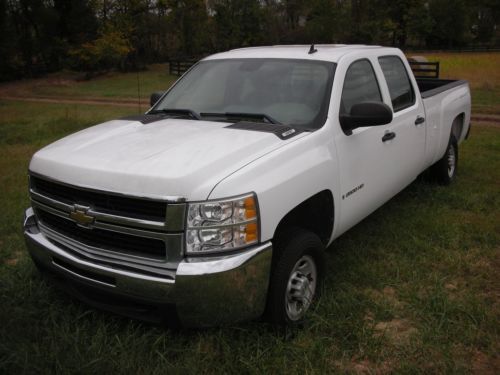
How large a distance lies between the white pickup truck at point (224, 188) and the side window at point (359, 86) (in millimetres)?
15

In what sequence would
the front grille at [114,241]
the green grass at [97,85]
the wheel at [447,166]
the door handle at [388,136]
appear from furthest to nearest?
the green grass at [97,85] → the wheel at [447,166] → the door handle at [388,136] → the front grille at [114,241]

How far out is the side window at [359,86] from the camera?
13.1 feet

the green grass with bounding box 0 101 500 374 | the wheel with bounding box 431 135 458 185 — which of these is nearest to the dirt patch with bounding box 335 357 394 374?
the green grass with bounding box 0 101 500 374

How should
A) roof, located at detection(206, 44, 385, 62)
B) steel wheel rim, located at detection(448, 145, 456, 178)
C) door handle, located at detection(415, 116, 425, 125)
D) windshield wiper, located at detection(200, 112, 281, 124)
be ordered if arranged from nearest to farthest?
windshield wiper, located at detection(200, 112, 281, 124) < roof, located at detection(206, 44, 385, 62) < door handle, located at detection(415, 116, 425, 125) < steel wheel rim, located at detection(448, 145, 456, 178)

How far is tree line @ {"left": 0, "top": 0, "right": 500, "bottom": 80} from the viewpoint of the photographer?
130ft

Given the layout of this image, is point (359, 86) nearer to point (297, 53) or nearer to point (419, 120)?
point (297, 53)

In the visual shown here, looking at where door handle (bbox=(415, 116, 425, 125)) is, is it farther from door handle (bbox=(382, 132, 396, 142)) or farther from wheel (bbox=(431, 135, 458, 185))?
wheel (bbox=(431, 135, 458, 185))

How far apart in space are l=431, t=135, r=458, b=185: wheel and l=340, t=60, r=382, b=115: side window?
218cm

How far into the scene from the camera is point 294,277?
329 cm

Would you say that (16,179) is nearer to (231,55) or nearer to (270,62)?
(231,55)

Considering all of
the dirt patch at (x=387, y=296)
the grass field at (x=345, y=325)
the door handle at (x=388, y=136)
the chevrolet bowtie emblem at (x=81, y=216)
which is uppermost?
the door handle at (x=388, y=136)

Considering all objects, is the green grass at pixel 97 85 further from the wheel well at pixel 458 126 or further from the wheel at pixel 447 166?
the wheel at pixel 447 166

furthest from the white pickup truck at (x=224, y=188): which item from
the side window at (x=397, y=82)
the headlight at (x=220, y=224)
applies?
the side window at (x=397, y=82)

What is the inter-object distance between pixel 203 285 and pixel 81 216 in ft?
2.79
